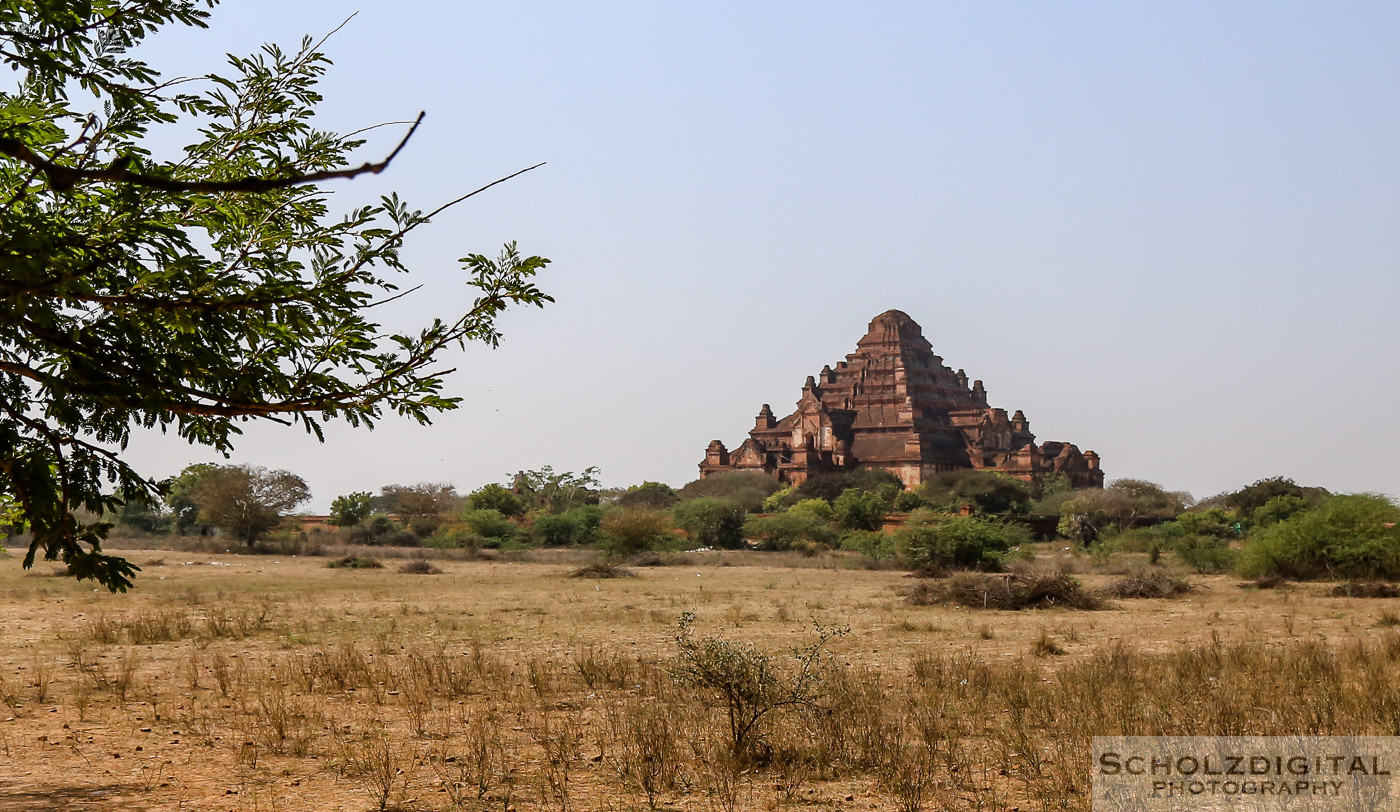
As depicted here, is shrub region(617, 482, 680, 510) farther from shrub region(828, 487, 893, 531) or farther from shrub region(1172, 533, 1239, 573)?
shrub region(1172, 533, 1239, 573)

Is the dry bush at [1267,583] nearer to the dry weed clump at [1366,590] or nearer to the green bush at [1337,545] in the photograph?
the green bush at [1337,545]

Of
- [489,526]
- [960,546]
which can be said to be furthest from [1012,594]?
[489,526]

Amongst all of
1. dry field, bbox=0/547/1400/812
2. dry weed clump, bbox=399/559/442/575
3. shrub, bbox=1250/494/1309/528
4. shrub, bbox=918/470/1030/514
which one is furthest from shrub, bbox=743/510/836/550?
dry field, bbox=0/547/1400/812

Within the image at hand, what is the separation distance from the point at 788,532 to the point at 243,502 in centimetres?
2757

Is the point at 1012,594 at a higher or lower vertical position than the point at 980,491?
lower

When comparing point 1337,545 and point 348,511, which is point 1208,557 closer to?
point 1337,545

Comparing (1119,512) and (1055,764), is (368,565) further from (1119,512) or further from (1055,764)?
(1119,512)

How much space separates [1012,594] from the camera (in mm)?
22344

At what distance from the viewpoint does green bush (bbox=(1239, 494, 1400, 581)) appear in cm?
2856

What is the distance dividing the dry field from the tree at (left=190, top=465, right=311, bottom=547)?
1355 inches

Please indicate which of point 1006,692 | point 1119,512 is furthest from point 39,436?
point 1119,512

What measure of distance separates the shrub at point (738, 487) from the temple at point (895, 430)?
280cm

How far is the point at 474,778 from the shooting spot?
7.36m

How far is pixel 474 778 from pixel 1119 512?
69.5m
